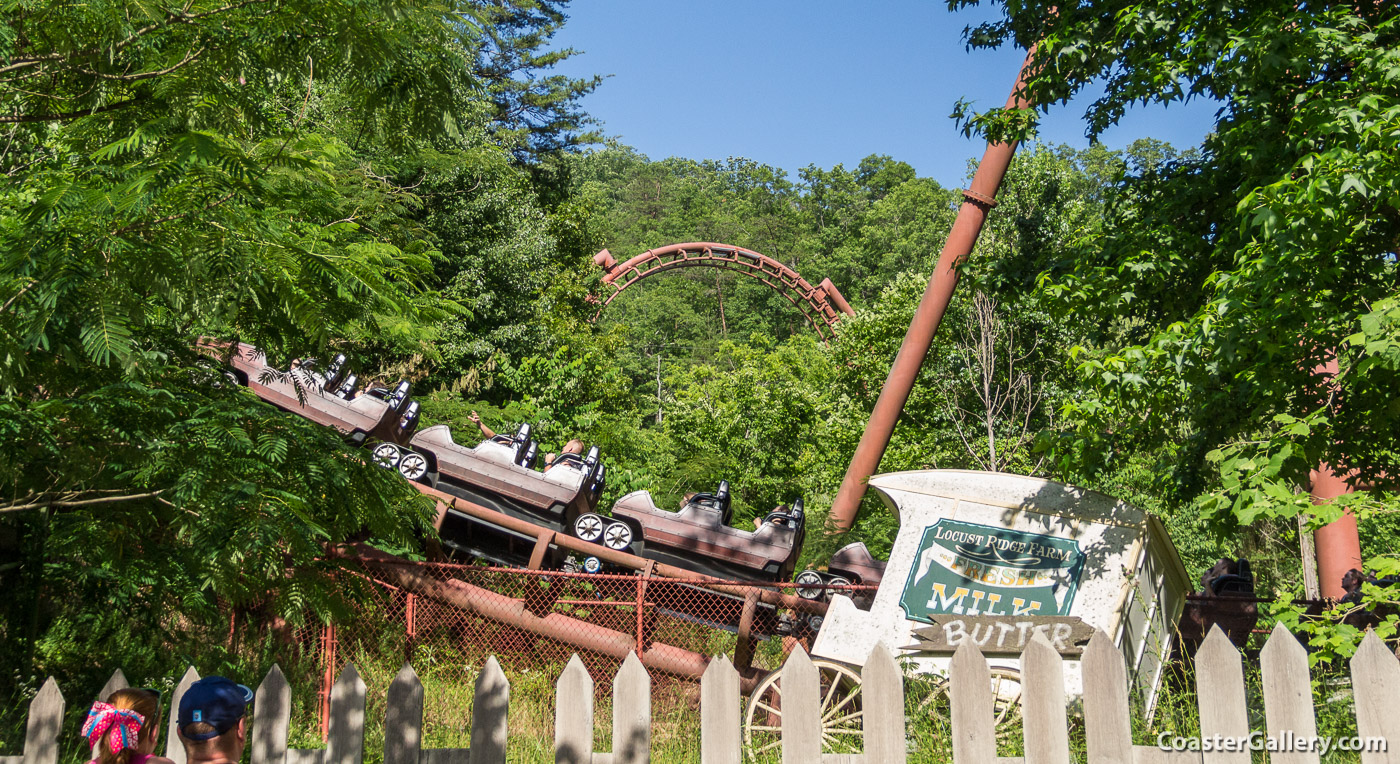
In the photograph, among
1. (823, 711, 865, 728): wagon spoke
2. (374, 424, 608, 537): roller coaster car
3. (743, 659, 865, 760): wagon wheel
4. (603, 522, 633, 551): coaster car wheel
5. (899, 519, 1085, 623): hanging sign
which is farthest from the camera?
(374, 424, 608, 537): roller coaster car

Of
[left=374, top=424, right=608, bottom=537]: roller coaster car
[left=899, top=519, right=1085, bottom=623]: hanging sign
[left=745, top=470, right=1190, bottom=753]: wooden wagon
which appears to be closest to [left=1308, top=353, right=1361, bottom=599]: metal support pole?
[left=745, top=470, right=1190, bottom=753]: wooden wagon

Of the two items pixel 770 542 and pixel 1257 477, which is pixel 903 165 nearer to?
pixel 770 542

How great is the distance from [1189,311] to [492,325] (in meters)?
16.3

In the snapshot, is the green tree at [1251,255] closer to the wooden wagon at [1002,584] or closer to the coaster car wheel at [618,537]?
the wooden wagon at [1002,584]

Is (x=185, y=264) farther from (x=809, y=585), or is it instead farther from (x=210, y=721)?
(x=809, y=585)

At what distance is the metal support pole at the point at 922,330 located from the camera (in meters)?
13.0

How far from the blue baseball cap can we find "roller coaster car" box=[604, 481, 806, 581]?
7863 mm

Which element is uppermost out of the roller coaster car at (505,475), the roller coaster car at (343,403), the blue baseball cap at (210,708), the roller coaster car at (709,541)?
the roller coaster car at (343,403)

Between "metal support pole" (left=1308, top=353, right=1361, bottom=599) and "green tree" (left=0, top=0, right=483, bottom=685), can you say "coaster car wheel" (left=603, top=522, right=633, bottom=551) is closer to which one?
"green tree" (left=0, top=0, right=483, bottom=685)

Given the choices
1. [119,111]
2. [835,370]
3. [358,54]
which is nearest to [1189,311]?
[358,54]

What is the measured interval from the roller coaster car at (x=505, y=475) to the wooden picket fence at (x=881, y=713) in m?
7.97

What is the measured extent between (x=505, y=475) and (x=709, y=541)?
95.6 inches

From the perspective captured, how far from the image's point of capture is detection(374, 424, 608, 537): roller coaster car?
10.8m

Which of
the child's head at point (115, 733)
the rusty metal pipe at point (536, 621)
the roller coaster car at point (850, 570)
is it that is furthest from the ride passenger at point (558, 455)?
the child's head at point (115, 733)
